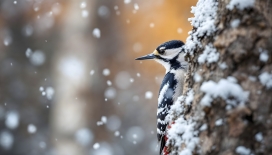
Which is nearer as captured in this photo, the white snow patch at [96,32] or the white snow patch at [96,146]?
the white snow patch at [96,146]

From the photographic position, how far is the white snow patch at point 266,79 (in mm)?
1251

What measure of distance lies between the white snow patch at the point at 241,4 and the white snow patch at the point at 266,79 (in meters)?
0.20

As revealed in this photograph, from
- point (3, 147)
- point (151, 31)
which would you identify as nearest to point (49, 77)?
point (3, 147)

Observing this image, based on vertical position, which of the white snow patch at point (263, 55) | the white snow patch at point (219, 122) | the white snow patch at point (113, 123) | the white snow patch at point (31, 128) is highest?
the white snow patch at point (31, 128)

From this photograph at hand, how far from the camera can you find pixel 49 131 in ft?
24.0

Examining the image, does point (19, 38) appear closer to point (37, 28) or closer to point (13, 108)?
point (37, 28)

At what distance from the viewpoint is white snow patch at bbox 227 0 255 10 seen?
1294 millimetres

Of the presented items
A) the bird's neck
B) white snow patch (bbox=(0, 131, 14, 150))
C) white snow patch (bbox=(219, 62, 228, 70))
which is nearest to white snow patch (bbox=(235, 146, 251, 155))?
white snow patch (bbox=(219, 62, 228, 70))

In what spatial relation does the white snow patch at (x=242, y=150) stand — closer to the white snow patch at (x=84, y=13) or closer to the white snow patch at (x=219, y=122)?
the white snow patch at (x=219, y=122)

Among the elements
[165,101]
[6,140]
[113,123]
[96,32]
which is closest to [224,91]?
[165,101]

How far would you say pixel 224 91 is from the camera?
4.27ft

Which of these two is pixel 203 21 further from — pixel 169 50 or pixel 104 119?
pixel 104 119

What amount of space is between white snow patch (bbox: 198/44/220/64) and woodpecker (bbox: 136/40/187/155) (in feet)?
2.68

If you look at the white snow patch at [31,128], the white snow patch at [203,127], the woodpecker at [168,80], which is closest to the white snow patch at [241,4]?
the white snow patch at [203,127]
